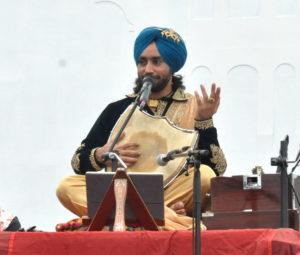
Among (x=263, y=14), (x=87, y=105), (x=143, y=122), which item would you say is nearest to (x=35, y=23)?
(x=87, y=105)

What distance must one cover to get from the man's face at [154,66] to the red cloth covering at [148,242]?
1718mm

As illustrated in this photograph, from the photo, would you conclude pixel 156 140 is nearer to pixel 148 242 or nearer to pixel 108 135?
pixel 108 135

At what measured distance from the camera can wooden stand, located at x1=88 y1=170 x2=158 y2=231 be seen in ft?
11.9

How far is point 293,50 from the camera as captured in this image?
645cm

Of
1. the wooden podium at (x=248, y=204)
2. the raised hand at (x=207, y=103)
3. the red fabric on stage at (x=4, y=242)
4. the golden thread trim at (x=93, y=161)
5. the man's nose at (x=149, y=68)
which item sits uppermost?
the man's nose at (x=149, y=68)

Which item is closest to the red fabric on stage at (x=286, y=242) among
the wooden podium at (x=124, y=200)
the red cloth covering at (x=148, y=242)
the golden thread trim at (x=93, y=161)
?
the red cloth covering at (x=148, y=242)

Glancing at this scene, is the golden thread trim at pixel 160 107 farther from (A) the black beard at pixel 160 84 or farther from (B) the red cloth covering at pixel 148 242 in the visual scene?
(B) the red cloth covering at pixel 148 242

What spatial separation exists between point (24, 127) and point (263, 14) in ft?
7.07

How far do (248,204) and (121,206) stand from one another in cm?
74

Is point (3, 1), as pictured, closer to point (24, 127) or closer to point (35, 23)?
point (35, 23)

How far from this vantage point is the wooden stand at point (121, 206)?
3.62 meters

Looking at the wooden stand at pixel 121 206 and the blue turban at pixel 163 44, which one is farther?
the blue turban at pixel 163 44

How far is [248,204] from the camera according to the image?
160 inches

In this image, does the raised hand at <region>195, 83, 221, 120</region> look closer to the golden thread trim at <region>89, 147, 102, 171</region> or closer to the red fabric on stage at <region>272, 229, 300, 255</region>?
the golden thread trim at <region>89, 147, 102, 171</region>
